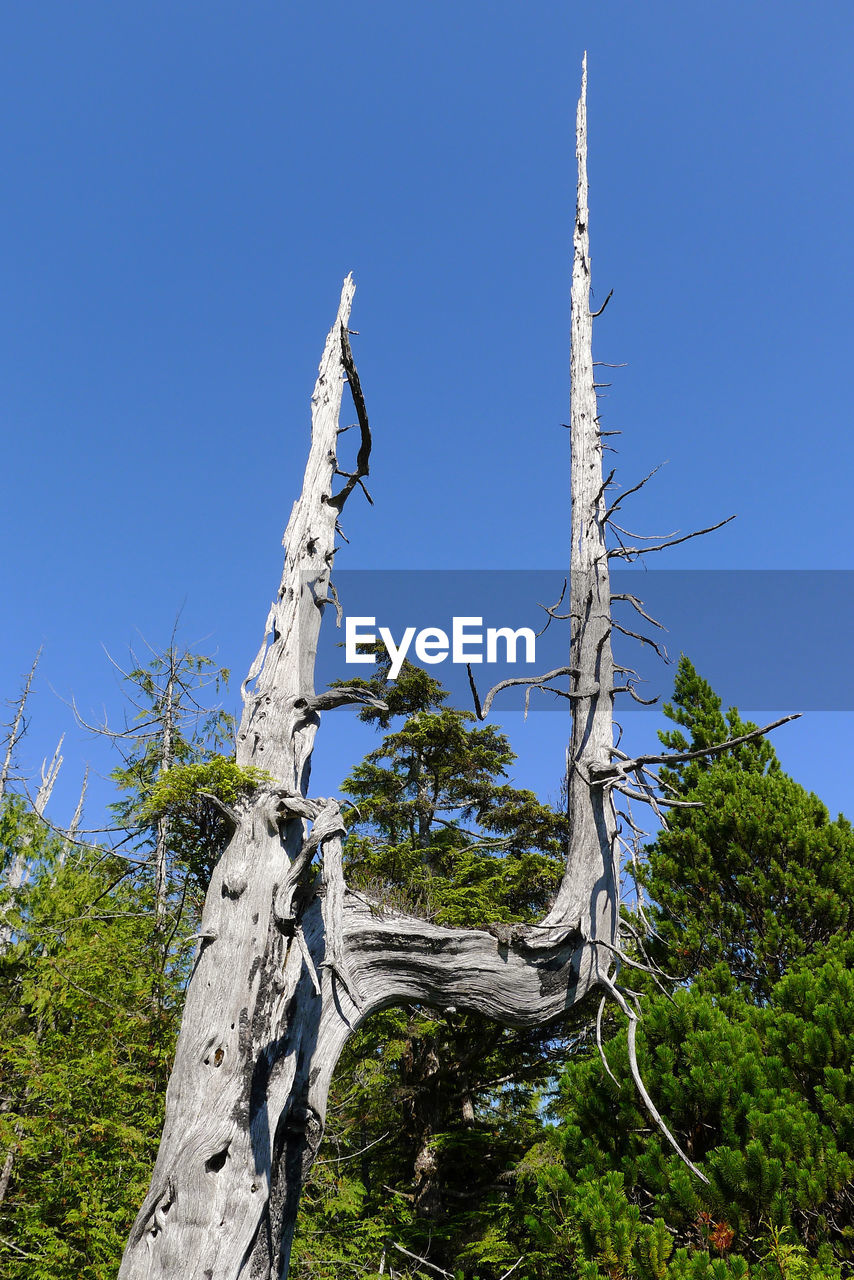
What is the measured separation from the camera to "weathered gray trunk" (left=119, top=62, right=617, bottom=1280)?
3586mm

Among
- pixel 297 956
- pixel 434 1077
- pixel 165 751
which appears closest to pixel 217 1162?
pixel 297 956

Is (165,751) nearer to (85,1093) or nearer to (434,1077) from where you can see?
(85,1093)

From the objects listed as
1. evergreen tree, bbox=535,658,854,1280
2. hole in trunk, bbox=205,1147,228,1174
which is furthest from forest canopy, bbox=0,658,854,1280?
hole in trunk, bbox=205,1147,228,1174

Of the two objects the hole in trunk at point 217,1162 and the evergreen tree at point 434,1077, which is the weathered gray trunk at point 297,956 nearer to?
the hole in trunk at point 217,1162

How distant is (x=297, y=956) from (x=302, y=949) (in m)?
0.41

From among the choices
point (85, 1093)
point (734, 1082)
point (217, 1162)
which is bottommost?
point (217, 1162)

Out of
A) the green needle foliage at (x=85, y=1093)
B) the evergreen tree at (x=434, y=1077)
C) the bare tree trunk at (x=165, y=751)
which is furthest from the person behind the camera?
the bare tree trunk at (x=165, y=751)

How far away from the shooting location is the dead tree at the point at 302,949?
3.60 metres

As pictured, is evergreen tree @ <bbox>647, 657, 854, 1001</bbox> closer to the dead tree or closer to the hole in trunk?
the dead tree

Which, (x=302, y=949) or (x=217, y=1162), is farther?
(x=302, y=949)

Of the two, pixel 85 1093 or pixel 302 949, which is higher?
pixel 302 949

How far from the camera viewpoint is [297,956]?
164 inches

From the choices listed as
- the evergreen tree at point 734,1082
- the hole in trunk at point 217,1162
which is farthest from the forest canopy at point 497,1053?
the hole in trunk at point 217,1162

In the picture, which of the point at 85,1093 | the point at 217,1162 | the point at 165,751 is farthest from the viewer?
the point at 165,751
